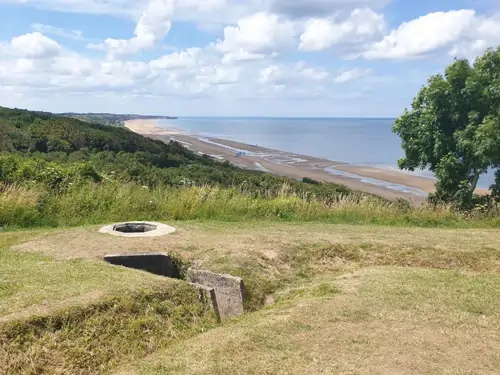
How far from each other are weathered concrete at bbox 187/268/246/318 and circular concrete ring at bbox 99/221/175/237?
1.96m

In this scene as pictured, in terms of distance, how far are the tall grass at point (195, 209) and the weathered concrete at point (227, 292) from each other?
4.12 m

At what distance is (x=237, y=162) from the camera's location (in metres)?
42.9

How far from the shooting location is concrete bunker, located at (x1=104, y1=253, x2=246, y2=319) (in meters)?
5.82

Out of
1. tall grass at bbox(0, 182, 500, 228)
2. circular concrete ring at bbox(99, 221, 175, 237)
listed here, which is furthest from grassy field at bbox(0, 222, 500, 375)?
tall grass at bbox(0, 182, 500, 228)

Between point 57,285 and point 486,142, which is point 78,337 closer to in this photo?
point 57,285

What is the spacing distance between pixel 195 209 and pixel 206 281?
14.2 ft

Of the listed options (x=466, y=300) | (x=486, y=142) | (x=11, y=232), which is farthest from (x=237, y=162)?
(x=466, y=300)

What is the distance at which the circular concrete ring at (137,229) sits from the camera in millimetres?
8125

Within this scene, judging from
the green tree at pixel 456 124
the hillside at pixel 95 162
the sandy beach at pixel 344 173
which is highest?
the green tree at pixel 456 124

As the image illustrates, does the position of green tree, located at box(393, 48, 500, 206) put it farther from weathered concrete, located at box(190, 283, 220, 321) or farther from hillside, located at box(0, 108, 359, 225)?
weathered concrete, located at box(190, 283, 220, 321)

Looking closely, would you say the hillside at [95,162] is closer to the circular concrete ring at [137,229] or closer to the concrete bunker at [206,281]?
the circular concrete ring at [137,229]

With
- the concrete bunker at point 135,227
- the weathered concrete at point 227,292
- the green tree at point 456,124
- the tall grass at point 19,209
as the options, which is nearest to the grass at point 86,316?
the weathered concrete at point 227,292

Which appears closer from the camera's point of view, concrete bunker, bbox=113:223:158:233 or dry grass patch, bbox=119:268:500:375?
dry grass patch, bbox=119:268:500:375

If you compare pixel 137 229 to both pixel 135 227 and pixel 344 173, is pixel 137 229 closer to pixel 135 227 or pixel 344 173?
pixel 135 227
